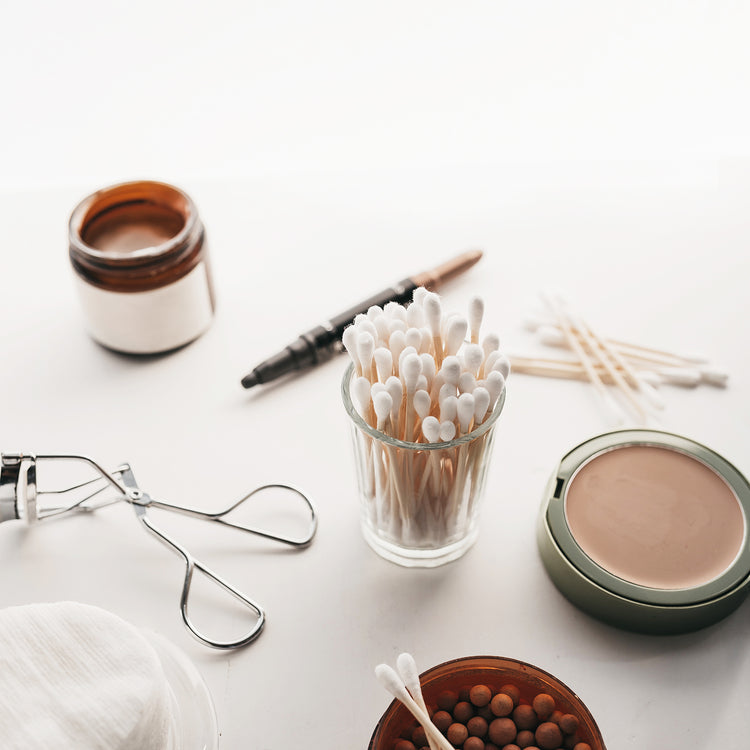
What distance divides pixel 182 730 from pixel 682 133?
1004 mm

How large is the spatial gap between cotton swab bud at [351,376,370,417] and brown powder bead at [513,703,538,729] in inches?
7.6

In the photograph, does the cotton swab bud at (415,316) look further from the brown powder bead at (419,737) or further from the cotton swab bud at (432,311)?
the brown powder bead at (419,737)

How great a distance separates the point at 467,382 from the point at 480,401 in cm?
1

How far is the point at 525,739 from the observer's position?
527mm

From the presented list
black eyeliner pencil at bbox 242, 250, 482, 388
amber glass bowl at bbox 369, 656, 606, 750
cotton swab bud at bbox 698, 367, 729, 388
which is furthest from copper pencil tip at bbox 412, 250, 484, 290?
amber glass bowl at bbox 369, 656, 606, 750

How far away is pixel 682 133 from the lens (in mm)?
1232

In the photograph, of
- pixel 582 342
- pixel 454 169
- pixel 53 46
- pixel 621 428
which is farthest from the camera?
pixel 53 46

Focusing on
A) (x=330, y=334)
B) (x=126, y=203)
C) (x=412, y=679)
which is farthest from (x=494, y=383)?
(x=126, y=203)

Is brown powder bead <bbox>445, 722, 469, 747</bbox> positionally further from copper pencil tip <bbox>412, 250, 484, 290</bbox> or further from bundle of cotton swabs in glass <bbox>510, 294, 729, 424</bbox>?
copper pencil tip <bbox>412, 250, 484, 290</bbox>

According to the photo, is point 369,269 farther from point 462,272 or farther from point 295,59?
point 295,59

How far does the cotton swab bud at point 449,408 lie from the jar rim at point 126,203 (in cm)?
30

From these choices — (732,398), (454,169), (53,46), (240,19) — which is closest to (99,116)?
(53,46)

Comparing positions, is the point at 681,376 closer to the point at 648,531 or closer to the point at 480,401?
the point at 648,531

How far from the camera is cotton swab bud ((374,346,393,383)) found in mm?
531
